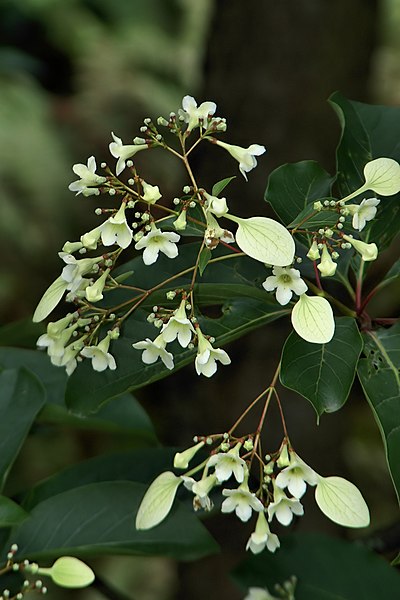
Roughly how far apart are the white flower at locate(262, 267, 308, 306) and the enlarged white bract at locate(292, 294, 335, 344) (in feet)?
0.04

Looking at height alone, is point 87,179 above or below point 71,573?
above

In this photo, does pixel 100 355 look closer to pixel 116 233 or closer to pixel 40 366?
pixel 116 233

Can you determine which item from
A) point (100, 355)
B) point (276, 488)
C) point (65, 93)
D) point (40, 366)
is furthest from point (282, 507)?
point (65, 93)

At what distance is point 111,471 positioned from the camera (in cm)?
103

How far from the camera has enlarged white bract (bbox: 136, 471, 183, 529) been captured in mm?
746

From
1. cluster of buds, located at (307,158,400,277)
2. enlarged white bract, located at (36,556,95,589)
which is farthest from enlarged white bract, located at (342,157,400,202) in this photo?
enlarged white bract, located at (36,556,95,589)

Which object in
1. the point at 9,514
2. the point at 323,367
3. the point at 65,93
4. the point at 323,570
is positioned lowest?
the point at 65,93

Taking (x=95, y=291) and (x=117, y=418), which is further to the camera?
(x=117, y=418)

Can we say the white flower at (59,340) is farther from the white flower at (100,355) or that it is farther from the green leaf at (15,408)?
the green leaf at (15,408)

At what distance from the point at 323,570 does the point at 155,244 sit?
0.62m

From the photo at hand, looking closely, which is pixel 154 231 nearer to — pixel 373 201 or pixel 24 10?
pixel 373 201

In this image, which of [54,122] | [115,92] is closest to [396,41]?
[115,92]

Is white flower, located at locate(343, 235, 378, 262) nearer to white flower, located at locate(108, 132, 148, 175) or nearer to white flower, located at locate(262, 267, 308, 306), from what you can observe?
white flower, located at locate(262, 267, 308, 306)

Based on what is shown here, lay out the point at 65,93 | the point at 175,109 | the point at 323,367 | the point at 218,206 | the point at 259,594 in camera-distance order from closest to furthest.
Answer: the point at 218,206
the point at 323,367
the point at 259,594
the point at 175,109
the point at 65,93
